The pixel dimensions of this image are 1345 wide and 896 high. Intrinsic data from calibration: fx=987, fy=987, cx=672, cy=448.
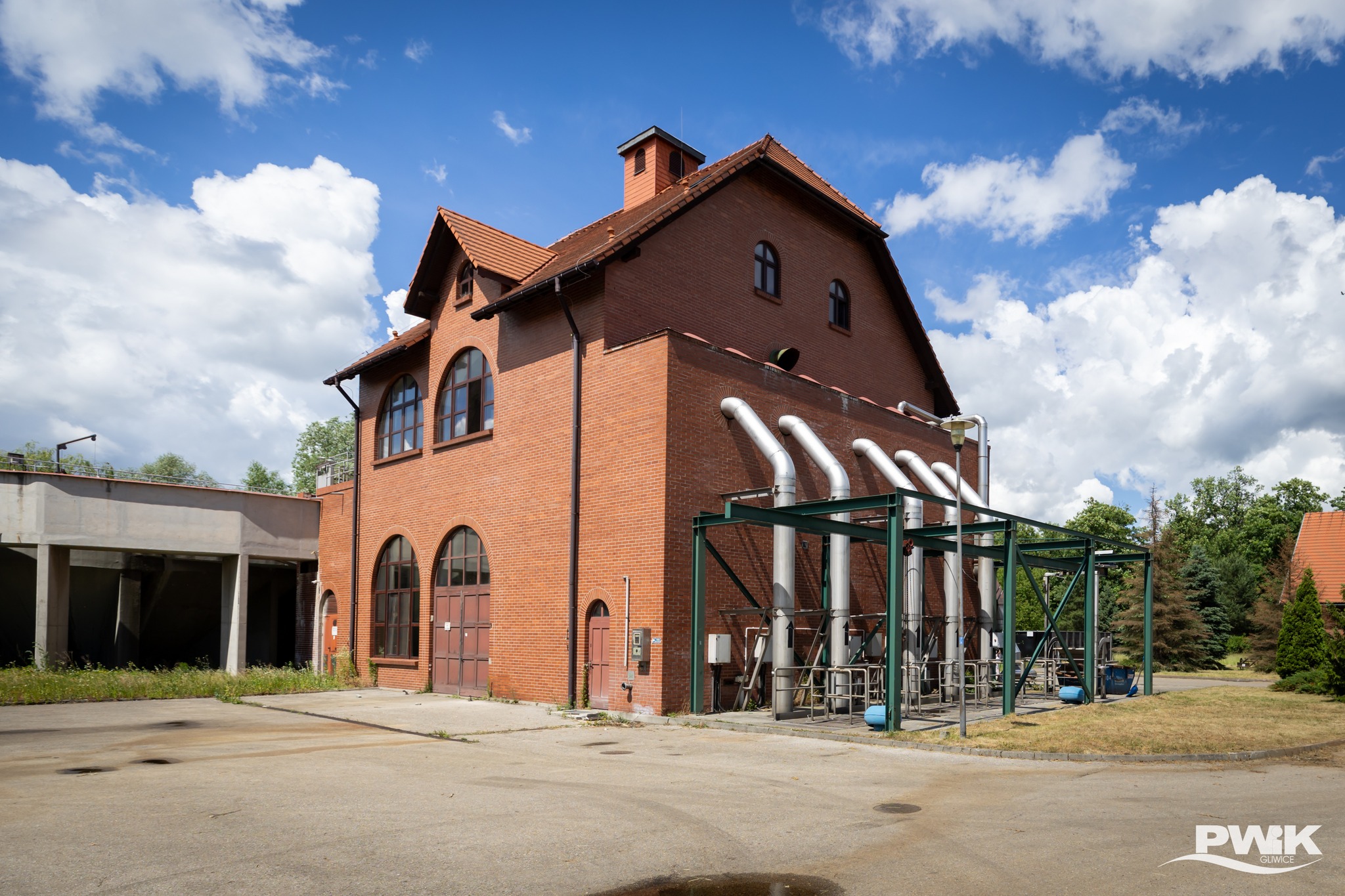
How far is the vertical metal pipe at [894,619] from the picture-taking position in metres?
14.4

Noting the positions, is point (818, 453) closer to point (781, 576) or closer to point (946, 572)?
point (781, 576)

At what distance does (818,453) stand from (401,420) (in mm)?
12130

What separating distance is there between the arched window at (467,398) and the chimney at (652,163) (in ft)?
20.8

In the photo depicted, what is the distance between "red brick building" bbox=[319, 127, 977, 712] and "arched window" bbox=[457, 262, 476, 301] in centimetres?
7

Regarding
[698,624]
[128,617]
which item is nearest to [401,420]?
[698,624]

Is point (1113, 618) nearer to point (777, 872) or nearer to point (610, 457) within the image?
point (610, 457)

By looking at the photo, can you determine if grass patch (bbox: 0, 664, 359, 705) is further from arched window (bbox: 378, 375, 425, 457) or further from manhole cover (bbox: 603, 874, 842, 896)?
manhole cover (bbox: 603, 874, 842, 896)

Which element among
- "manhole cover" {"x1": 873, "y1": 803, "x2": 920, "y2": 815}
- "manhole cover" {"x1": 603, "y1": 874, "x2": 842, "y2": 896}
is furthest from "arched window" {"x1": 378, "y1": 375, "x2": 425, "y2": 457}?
"manhole cover" {"x1": 603, "y1": 874, "x2": 842, "y2": 896}

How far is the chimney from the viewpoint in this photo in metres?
25.6

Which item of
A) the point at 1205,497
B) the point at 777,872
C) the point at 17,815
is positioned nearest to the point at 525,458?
the point at 17,815

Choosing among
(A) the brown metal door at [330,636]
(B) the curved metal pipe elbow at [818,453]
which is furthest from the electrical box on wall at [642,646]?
(A) the brown metal door at [330,636]

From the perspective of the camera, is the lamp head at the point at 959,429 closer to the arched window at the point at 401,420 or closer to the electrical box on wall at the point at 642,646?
the electrical box on wall at the point at 642,646

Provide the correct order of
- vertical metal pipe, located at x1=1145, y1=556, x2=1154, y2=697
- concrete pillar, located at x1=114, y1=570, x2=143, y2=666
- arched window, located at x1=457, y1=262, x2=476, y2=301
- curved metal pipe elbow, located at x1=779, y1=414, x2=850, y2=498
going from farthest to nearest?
1. concrete pillar, located at x1=114, y1=570, x2=143, y2=666
2. arched window, located at x1=457, y1=262, x2=476, y2=301
3. vertical metal pipe, located at x1=1145, y1=556, x2=1154, y2=697
4. curved metal pipe elbow, located at x1=779, y1=414, x2=850, y2=498

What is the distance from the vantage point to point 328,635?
27297mm
